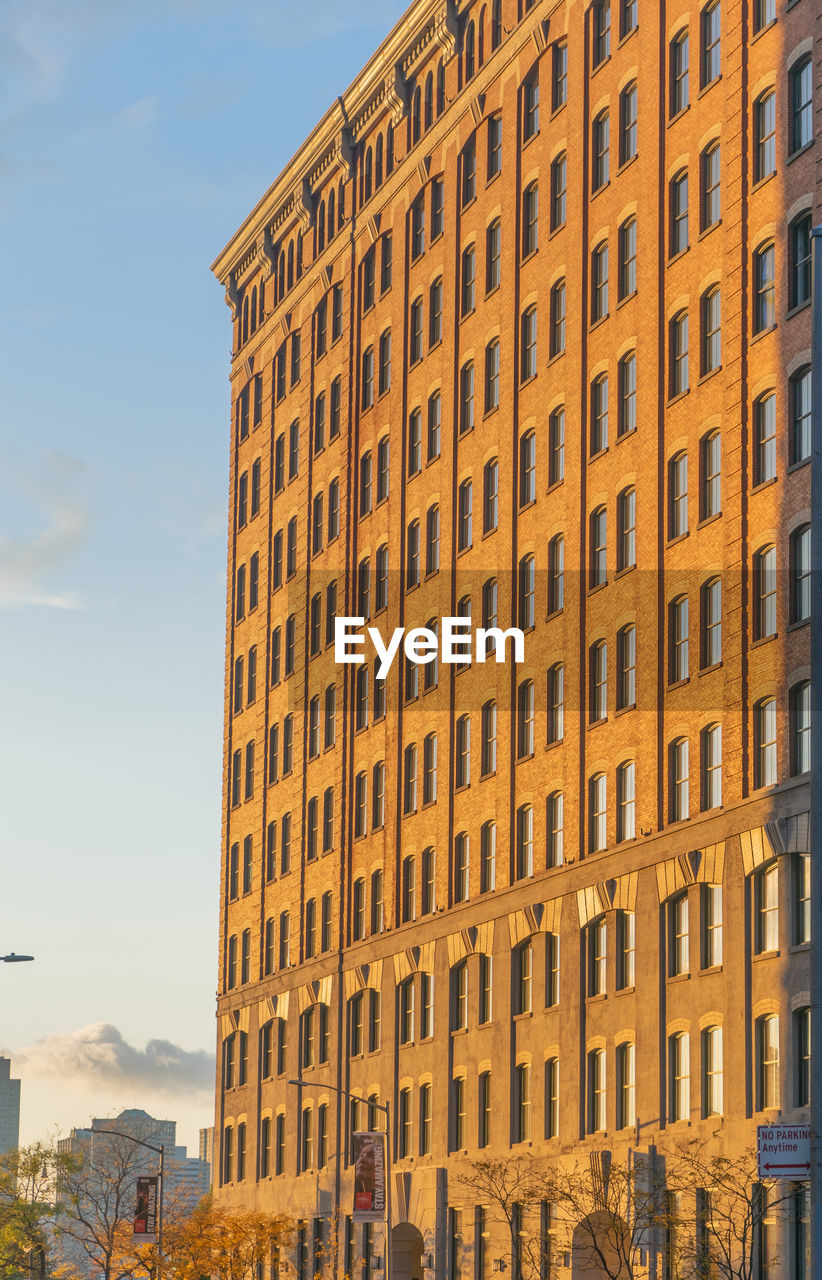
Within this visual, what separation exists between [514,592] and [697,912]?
1759 cm

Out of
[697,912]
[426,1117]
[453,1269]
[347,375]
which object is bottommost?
[453,1269]

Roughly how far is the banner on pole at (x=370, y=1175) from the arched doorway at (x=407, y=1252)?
333 centimetres

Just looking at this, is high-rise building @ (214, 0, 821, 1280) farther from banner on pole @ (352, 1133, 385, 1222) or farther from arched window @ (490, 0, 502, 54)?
banner on pole @ (352, 1133, 385, 1222)

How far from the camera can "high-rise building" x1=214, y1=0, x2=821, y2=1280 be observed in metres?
53.3

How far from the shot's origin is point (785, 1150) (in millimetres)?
23234

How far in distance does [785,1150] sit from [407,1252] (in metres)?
53.0

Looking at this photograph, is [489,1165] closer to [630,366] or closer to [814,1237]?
[630,366]

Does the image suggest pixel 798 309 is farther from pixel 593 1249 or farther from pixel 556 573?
pixel 593 1249

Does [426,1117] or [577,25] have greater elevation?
[577,25]

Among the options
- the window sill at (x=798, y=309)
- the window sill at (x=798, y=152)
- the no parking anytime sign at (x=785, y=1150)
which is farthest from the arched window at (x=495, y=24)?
the no parking anytime sign at (x=785, y=1150)

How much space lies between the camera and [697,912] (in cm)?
5412

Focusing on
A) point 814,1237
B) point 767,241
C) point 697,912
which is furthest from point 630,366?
point 814,1237

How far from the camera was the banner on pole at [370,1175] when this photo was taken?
68.5 meters

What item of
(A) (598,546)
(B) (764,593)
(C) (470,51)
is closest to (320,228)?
(C) (470,51)
